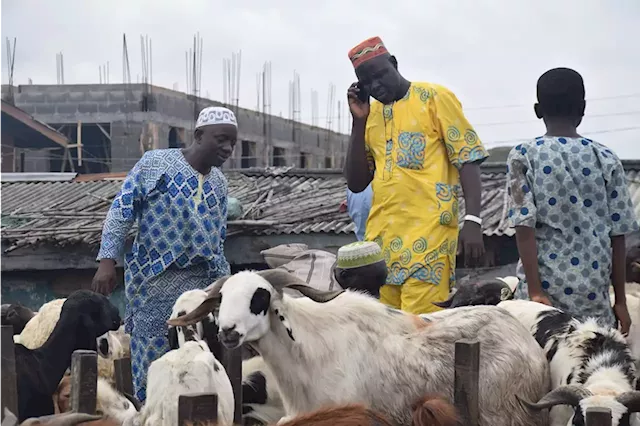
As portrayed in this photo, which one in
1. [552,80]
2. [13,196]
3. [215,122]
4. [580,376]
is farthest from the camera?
[13,196]

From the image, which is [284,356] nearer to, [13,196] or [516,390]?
[516,390]

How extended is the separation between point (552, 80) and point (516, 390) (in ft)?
5.21

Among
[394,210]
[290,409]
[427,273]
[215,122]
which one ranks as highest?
[215,122]

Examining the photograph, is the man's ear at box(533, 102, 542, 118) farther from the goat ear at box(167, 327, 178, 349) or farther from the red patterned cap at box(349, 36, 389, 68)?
the goat ear at box(167, 327, 178, 349)

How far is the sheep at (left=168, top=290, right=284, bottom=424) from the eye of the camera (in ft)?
15.4

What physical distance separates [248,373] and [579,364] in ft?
5.80

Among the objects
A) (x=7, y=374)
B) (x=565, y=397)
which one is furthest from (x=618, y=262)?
(x=7, y=374)

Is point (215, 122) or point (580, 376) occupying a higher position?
point (215, 122)

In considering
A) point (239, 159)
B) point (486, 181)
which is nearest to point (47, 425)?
point (486, 181)

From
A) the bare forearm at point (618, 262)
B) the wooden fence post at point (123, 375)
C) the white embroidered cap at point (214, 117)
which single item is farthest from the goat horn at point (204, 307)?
the bare forearm at point (618, 262)

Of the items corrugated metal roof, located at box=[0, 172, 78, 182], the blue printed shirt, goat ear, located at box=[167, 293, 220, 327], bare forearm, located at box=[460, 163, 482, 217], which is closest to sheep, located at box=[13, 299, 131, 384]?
the blue printed shirt

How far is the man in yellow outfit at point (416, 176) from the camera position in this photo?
4.75 meters

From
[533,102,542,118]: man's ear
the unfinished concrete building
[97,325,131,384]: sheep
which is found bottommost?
[97,325,131,384]: sheep

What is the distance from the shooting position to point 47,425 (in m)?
3.30
